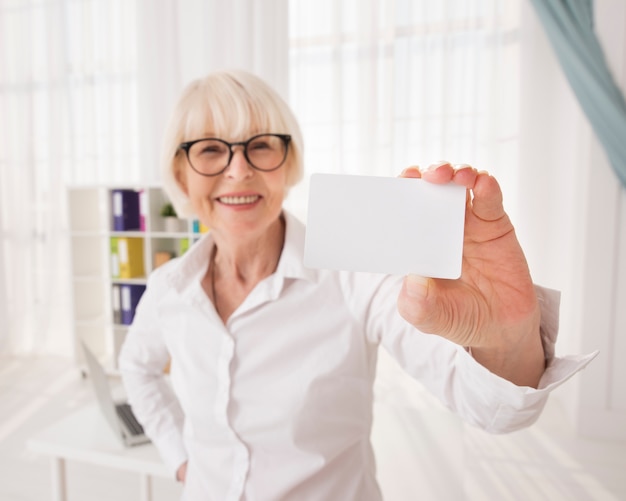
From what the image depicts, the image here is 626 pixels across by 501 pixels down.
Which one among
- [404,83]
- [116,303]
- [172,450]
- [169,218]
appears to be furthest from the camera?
[116,303]

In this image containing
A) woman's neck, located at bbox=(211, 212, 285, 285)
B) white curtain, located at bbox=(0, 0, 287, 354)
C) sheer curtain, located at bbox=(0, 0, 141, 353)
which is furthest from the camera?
sheer curtain, located at bbox=(0, 0, 141, 353)

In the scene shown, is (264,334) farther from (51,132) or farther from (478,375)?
(51,132)

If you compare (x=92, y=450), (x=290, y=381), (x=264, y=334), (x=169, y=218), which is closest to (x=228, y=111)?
(x=264, y=334)

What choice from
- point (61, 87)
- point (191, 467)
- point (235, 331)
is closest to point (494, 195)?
point (235, 331)

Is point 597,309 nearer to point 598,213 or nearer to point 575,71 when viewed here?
point 598,213

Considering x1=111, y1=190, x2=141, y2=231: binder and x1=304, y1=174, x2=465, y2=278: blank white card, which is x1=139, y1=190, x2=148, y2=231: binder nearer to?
x1=111, y1=190, x2=141, y2=231: binder

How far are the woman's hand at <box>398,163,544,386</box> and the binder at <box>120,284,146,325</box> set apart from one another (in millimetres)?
3176

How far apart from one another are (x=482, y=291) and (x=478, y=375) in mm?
141

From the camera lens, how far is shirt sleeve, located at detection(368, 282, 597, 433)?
Answer: 68 centimetres

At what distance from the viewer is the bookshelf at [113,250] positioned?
3.41 m

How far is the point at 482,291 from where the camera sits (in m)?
0.63

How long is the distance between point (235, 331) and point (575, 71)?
7.91ft

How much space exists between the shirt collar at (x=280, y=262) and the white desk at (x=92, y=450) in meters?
0.52

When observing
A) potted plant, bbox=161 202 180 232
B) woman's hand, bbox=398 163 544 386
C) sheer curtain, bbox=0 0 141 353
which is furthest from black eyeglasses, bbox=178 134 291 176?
sheer curtain, bbox=0 0 141 353
